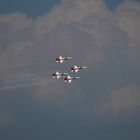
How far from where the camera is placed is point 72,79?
65.8 m

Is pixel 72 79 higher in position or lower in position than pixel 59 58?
lower

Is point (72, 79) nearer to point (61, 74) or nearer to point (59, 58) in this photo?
point (61, 74)

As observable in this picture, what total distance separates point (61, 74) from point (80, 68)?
649cm

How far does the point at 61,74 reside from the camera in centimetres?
6644

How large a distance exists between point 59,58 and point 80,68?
25.5ft

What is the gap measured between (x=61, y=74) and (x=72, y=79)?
3955 mm

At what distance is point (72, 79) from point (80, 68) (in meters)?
4.49

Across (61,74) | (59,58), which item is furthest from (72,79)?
(59,58)

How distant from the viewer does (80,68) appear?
66.7m

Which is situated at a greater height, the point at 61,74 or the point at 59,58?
the point at 59,58

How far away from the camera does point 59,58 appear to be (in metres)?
68.0
